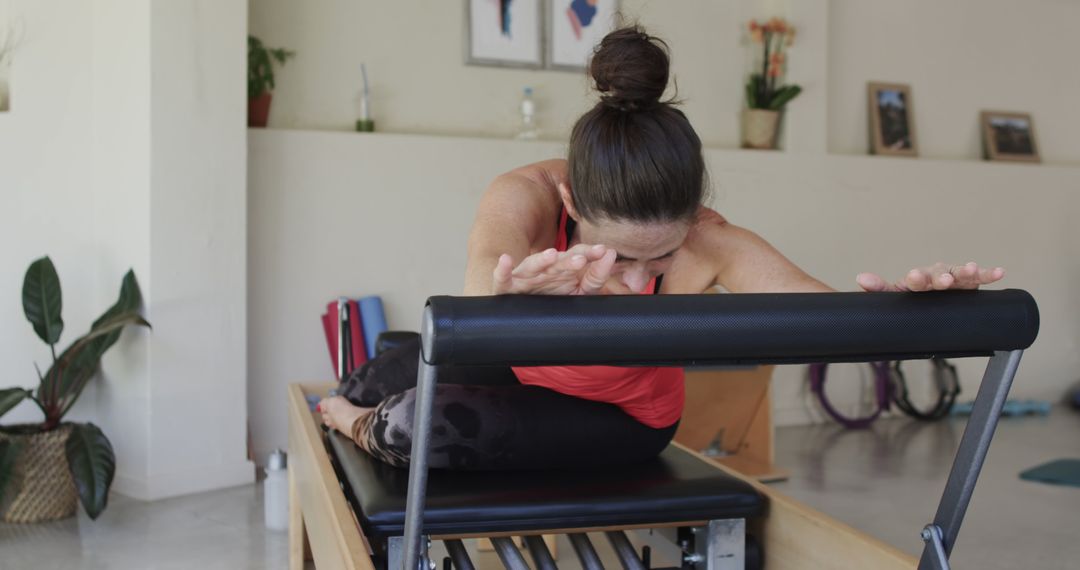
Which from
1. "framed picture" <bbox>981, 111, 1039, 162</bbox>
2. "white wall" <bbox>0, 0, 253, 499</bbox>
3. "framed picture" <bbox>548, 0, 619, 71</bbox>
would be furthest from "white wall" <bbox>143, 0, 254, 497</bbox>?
"framed picture" <bbox>981, 111, 1039, 162</bbox>

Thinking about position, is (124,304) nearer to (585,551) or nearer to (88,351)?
(88,351)

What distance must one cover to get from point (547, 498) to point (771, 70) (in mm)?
3857

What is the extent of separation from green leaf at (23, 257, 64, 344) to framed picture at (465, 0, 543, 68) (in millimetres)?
2055

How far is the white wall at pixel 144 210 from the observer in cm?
348

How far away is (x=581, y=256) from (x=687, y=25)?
422 cm

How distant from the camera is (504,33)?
4.50 meters

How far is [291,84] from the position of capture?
4.16 m

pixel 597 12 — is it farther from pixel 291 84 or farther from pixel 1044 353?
pixel 1044 353

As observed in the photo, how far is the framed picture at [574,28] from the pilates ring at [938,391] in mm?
2418

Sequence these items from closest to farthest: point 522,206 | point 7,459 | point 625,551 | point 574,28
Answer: point 522,206
point 625,551
point 7,459
point 574,28

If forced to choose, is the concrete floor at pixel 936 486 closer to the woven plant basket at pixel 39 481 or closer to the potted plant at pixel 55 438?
the potted plant at pixel 55 438

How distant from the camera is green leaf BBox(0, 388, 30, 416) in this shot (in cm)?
307

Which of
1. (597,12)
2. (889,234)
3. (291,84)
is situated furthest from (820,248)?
(291,84)

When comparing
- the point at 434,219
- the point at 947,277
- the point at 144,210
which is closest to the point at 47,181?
the point at 144,210
